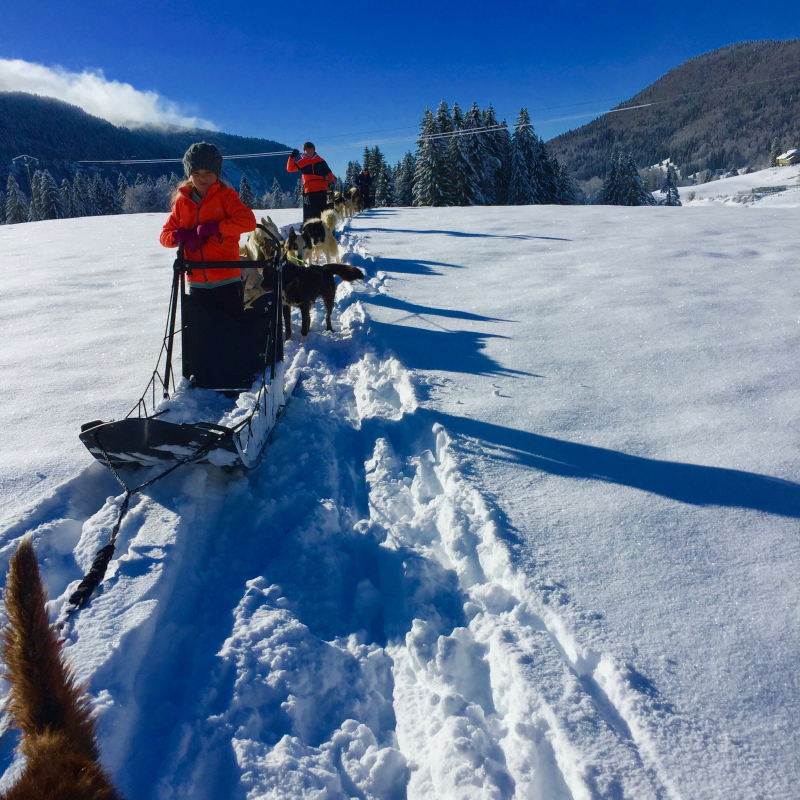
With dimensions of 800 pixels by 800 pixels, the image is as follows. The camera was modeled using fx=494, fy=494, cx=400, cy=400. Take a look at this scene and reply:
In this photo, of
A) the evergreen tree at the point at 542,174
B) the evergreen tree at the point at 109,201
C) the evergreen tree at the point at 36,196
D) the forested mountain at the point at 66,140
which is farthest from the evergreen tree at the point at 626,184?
the forested mountain at the point at 66,140

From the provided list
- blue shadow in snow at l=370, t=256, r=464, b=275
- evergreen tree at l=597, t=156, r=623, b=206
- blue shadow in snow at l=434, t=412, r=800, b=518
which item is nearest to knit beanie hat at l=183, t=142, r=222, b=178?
blue shadow in snow at l=434, t=412, r=800, b=518

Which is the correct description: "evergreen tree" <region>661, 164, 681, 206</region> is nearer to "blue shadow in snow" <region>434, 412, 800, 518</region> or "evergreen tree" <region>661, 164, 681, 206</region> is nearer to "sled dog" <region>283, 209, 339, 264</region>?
"sled dog" <region>283, 209, 339, 264</region>


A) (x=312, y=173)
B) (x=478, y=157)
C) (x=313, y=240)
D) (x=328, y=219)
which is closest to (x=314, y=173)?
(x=312, y=173)

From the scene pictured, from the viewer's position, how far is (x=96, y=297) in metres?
7.10

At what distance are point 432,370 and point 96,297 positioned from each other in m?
5.47

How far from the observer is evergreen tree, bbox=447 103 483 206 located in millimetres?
29141

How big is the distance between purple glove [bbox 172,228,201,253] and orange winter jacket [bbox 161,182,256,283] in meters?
0.05

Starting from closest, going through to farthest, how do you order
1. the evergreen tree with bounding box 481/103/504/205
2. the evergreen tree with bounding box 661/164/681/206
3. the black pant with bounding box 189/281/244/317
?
1. the black pant with bounding box 189/281/244/317
2. the evergreen tree with bounding box 481/103/504/205
3. the evergreen tree with bounding box 661/164/681/206

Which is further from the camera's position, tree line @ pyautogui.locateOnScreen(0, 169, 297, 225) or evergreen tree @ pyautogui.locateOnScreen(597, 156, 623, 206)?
tree line @ pyautogui.locateOnScreen(0, 169, 297, 225)

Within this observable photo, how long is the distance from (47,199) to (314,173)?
152ft

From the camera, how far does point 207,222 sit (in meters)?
3.31

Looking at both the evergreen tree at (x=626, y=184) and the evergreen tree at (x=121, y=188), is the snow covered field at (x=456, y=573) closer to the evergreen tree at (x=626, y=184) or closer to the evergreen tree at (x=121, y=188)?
the evergreen tree at (x=626, y=184)

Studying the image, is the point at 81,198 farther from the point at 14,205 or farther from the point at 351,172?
the point at 351,172

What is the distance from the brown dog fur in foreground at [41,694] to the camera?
3.42ft
